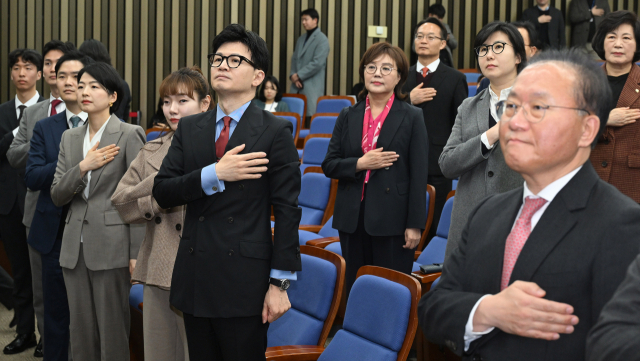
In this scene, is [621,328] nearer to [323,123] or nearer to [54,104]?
[54,104]

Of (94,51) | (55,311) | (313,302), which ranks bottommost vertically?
(55,311)

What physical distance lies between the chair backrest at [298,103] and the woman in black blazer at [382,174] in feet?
12.3

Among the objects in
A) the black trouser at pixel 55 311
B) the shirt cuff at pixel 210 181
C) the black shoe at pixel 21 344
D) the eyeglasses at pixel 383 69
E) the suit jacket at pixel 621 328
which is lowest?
the black shoe at pixel 21 344

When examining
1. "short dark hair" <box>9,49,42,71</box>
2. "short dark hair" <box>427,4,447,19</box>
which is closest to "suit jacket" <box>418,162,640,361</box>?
"short dark hair" <box>9,49,42,71</box>

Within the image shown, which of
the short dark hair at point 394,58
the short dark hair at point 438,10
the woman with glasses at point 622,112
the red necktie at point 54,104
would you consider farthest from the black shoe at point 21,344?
the short dark hair at point 438,10

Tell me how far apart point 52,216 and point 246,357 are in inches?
58.0

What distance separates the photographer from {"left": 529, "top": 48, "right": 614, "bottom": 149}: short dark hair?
109cm

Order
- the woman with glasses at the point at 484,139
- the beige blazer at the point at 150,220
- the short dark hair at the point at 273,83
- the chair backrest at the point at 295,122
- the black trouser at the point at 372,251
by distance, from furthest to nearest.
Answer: the short dark hair at the point at 273,83 < the chair backrest at the point at 295,122 < the black trouser at the point at 372,251 < the beige blazer at the point at 150,220 < the woman with glasses at the point at 484,139

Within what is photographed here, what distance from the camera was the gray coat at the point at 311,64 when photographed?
6.84m

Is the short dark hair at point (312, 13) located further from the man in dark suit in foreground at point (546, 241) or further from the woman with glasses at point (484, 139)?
the man in dark suit in foreground at point (546, 241)

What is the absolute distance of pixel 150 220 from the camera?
217 centimetres

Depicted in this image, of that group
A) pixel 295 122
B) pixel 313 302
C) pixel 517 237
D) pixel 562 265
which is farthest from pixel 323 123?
pixel 562 265

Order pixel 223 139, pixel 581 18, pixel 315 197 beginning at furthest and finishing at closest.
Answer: pixel 581 18 < pixel 315 197 < pixel 223 139

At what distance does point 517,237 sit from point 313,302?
1.16 meters
